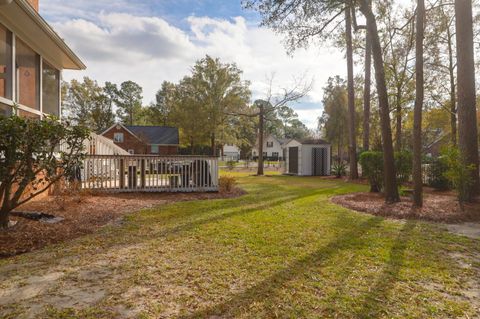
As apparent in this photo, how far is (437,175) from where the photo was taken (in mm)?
12484

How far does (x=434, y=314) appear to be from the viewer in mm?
2531

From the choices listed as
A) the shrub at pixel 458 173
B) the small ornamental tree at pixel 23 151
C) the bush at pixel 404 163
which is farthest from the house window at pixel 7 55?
the bush at pixel 404 163

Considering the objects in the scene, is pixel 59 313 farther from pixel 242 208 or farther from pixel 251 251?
pixel 242 208

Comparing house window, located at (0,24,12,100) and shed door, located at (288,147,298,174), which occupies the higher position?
house window, located at (0,24,12,100)

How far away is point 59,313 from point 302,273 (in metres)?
2.29

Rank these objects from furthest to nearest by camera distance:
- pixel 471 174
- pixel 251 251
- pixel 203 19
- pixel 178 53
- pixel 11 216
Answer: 1. pixel 178 53
2. pixel 203 19
3. pixel 471 174
4. pixel 11 216
5. pixel 251 251

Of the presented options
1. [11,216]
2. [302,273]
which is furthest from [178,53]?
[302,273]

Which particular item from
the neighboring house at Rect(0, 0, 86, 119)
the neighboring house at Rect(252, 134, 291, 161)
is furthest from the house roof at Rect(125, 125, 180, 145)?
the neighboring house at Rect(0, 0, 86, 119)

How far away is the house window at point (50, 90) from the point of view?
30.2 ft

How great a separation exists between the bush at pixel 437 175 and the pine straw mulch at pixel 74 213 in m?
8.28

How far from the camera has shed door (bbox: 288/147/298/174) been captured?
23.0 metres

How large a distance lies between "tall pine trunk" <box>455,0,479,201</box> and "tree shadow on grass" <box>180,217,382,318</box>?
6.01 meters

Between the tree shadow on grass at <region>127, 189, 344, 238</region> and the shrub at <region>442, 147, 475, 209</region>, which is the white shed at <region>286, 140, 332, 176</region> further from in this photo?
the shrub at <region>442, 147, 475, 209</region>

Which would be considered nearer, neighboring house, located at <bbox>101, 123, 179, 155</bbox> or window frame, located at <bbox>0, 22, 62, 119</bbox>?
window frame, located at <bbox>0, 22, 62, 119</bbox>
